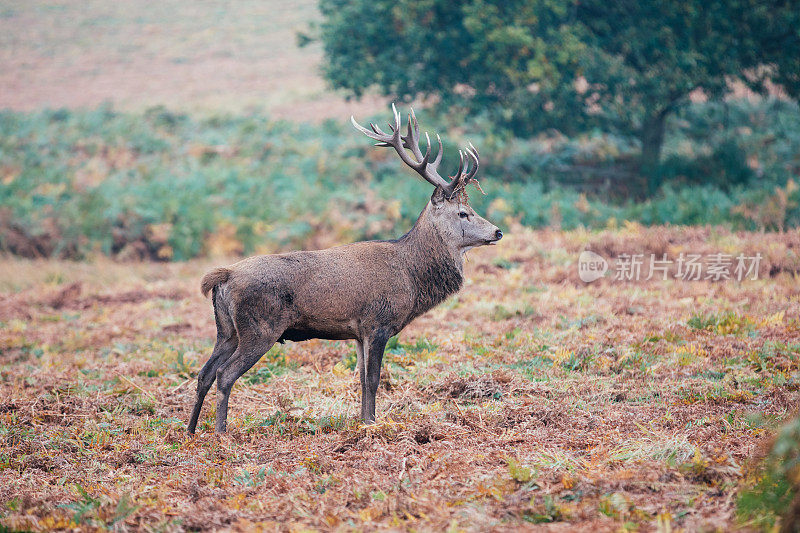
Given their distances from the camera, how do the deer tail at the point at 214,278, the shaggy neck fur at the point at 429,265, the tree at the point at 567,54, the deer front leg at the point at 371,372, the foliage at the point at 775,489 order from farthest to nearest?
the tree at the point at 567,54 → the shaggy neck fur at the point at 429,265 → the deer front leg at the point at 371,372 → the deer tail at the point at 214,278 → the foliage at the point at 775,489

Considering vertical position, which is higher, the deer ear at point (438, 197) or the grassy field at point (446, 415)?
the deer ear at point (438, 197)

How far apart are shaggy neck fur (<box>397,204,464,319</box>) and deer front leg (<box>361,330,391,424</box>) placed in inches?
21.9

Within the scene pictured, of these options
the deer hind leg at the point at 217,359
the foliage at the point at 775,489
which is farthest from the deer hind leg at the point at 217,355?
the foliage at the point at 775,489

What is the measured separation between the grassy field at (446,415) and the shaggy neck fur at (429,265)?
97 cm

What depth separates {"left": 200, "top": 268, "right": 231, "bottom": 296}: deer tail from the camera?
679 cm

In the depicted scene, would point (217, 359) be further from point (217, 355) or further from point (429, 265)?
point (429, 265)

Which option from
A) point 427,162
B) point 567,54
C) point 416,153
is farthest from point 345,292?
point 567,54

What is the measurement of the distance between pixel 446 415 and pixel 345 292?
151 centimetres

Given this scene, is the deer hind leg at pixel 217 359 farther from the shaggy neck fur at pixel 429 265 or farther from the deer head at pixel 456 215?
the deer head at pixel 456 215

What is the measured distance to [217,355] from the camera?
7.11 m

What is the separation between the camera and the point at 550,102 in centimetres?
2116

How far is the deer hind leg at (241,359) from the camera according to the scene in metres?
6.81

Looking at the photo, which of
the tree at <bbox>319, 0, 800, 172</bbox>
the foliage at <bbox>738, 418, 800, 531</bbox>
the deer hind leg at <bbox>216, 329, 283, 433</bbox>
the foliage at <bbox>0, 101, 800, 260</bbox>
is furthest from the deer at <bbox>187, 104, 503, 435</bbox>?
the tree at <bbox>319, 0, 800, 172</bbox>

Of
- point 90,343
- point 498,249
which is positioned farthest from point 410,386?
point 498,249
